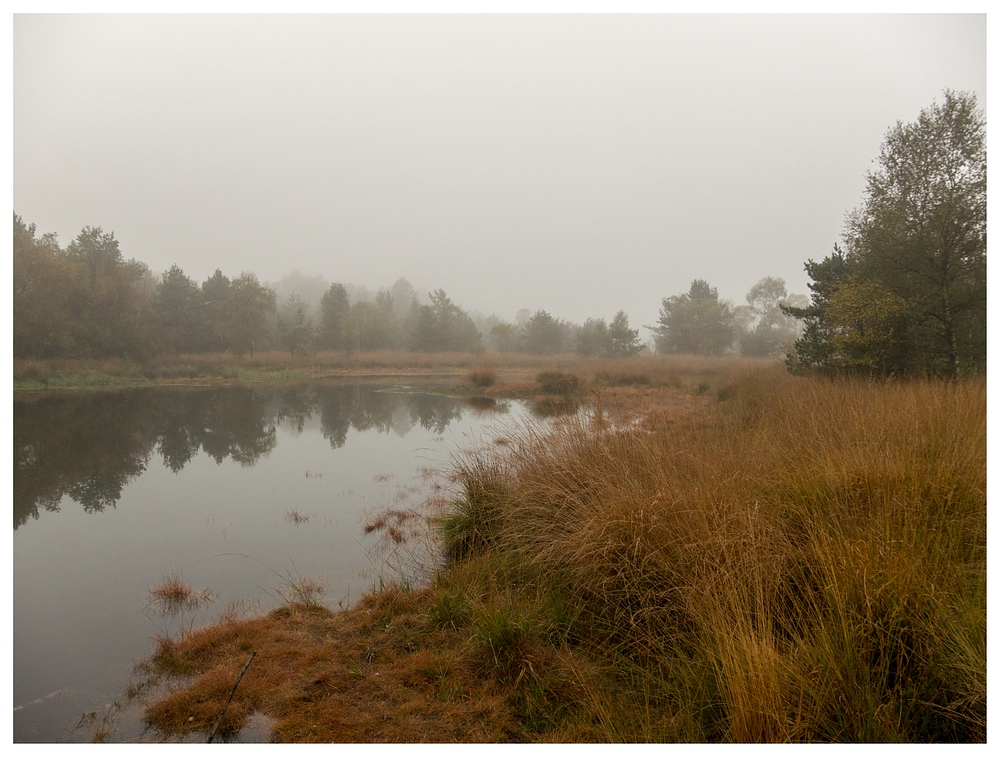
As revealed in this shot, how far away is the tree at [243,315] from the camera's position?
46812 mm

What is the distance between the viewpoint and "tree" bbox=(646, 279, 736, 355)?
169ft

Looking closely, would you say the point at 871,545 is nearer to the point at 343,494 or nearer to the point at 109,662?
the point at 109,662

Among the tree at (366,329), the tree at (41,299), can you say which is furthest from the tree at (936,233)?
the tree at (366,329)

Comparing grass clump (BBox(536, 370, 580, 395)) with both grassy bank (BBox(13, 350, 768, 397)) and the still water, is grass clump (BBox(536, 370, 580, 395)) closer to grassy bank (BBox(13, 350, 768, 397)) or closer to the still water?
grassy bank (BBox(13, 350, 768, 397))

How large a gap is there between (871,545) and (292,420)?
59.5 feet

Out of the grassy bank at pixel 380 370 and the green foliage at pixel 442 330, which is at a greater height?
the green foliage at pixel 442 330

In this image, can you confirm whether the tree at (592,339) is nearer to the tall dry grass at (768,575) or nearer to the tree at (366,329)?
the tree at (366,329)

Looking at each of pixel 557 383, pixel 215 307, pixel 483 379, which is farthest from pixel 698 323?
pixel 215 307

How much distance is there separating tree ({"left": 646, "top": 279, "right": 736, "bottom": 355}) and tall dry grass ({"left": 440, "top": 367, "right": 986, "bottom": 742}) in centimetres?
4864

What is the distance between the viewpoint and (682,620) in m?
3.26

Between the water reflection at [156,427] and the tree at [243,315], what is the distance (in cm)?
1893

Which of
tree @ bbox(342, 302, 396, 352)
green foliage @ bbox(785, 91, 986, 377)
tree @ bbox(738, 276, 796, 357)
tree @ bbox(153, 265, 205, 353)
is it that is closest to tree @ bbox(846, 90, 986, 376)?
green foliage @ bbox(785, 91, 986, 377)

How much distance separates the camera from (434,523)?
22.2 feet
